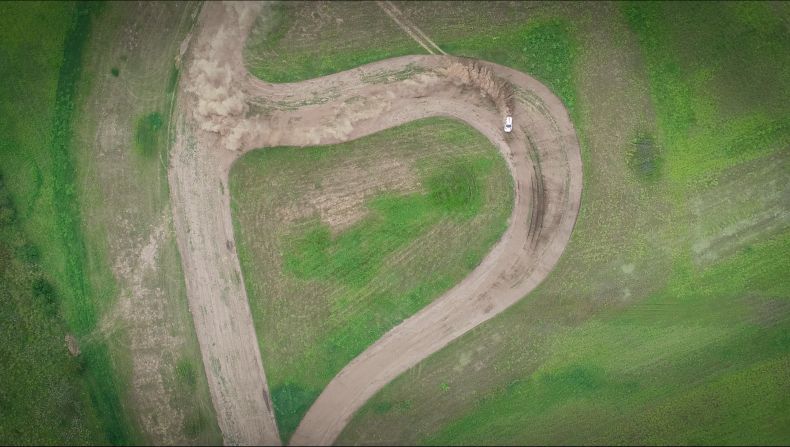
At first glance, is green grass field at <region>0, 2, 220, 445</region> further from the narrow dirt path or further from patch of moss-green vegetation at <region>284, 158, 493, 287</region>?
the narrow dirt path

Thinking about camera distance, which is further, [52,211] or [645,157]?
[645,157]

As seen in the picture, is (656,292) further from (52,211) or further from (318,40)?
(52,211)

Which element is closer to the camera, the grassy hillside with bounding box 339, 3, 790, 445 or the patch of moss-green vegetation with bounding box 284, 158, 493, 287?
the grassy hillside with bounding box 339, 3, 790, 445

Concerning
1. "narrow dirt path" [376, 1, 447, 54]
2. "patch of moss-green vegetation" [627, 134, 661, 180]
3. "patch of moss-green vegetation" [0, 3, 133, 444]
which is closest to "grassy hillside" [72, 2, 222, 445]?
"patch of moss-green vegetation" [0, 3, 133, 444]

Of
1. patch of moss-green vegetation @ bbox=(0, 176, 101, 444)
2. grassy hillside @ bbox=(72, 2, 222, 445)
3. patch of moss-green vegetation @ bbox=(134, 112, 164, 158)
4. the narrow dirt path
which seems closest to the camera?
patch of moss-green vegetation @ bbox=(0, 176, 101, 444)

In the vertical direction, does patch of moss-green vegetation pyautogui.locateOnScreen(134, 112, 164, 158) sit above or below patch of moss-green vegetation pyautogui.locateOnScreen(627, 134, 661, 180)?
below

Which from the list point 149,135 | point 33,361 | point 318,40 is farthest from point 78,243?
point 318,40
